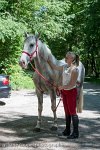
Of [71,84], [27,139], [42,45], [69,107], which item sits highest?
[42,45]

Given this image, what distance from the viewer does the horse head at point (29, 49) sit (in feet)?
27.6

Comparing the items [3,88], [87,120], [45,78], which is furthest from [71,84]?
[3,88]

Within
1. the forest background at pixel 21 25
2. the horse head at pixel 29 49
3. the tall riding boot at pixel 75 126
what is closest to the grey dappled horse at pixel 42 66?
the horse head at pixel 29 49

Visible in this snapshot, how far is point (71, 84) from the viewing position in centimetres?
793

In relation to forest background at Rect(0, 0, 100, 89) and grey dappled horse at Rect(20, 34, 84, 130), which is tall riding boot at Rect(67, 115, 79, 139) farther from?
forest background at Rect(0, 0, 100, 89)

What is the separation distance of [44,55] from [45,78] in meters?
0.55

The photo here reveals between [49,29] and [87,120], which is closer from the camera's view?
[87,120]

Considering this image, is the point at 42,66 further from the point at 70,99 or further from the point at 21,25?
the point at 21,25

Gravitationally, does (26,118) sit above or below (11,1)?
below

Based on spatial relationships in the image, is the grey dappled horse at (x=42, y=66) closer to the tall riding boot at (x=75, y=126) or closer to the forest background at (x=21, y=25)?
the tall riding boot at (x=75, y=126)

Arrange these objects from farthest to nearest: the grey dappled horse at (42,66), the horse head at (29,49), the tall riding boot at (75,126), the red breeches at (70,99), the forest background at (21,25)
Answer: the forest background at (21,25)
the grey dappled horse at (42,66)
the horse head at (29,49)
the tall riding boot at (75,126)
the red breeches at (70,99)

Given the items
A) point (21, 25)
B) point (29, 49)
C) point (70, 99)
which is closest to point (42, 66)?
point (29, 49)

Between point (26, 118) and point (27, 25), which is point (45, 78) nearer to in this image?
point (26, 118)

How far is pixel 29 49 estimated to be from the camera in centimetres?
859
